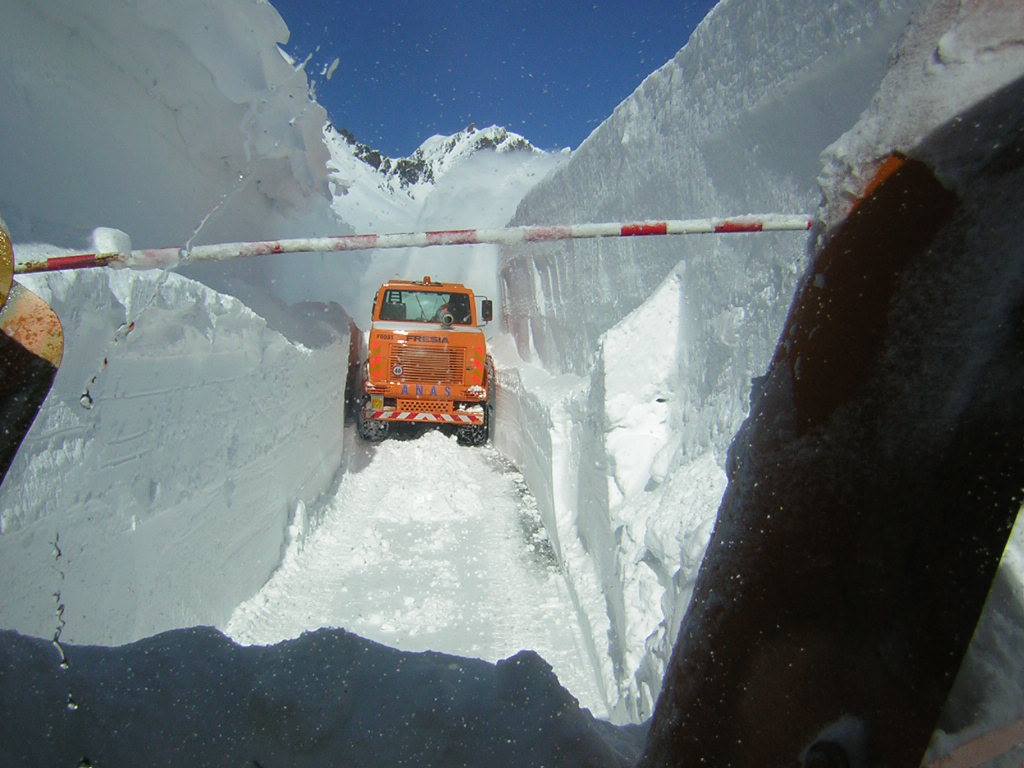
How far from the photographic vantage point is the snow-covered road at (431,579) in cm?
347

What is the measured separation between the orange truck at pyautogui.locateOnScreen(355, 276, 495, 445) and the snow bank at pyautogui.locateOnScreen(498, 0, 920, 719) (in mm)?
2907

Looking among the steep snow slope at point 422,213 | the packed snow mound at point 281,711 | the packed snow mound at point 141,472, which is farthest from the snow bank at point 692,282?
the steep snow slope at point 422,213

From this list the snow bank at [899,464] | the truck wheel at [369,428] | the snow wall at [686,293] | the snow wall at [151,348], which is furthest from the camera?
the truck wheel at [369,428]

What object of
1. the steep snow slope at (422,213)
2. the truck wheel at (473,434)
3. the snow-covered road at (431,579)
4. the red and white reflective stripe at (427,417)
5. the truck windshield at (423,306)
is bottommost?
the snow-covered road at (431,579)

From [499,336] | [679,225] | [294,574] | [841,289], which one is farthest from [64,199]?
[499,336]

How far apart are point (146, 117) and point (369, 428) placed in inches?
166

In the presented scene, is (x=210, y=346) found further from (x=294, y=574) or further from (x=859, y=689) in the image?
(x=859, y=689)

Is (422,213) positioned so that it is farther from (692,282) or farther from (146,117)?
(692,282)

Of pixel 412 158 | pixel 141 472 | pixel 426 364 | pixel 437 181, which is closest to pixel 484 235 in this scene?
pixel 141 472

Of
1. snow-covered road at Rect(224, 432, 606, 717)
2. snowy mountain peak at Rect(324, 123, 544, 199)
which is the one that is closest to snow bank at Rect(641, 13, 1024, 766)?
snow-covered road at Rect(224, 432, 606, 717)

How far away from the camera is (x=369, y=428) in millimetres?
8297

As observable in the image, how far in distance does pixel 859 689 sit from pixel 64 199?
15.0 feet

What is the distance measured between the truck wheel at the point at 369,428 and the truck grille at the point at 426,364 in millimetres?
650

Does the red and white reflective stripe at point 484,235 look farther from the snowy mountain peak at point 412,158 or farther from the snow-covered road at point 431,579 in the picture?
the snowy mountain peak at point 412,158
